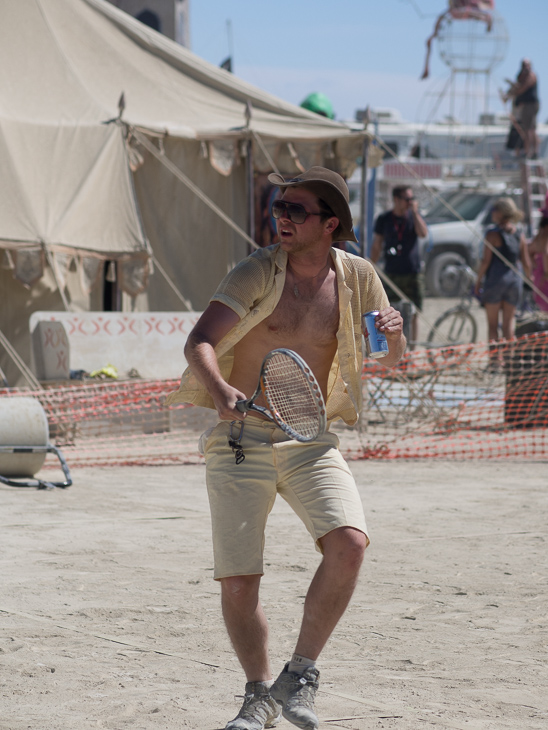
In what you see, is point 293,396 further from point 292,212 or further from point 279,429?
point 292,212

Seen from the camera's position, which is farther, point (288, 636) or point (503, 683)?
point (288, 636)

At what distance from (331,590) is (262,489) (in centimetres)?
41

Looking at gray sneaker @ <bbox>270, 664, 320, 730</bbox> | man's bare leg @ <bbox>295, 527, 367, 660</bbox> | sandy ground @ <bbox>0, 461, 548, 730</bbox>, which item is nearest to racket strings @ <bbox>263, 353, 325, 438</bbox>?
man's bare leg @ <bbox>295, 527, 367, 660</bbox>

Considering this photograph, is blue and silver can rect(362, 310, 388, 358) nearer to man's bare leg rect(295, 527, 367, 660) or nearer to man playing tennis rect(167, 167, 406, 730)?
man playing tennis rect(167, 167, 406, 730)

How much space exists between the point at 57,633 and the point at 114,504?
2912mm

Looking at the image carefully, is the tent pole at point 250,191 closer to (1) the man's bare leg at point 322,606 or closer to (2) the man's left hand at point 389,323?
(2) the man's left hand at point 389,323

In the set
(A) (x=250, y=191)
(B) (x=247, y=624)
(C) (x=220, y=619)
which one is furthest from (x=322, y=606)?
(A) (x=250, y=191)

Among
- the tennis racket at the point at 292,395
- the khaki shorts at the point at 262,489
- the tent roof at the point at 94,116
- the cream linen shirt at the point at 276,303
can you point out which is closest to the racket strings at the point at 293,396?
the tennis racket at the point at 292,395

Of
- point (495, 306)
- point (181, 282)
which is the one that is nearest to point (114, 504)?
point (181, 282)

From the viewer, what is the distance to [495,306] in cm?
1235

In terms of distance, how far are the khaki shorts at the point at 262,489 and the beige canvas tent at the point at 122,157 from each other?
671 cm

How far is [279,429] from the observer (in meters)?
3.74

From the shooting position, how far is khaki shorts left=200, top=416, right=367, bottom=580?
3.57 meters

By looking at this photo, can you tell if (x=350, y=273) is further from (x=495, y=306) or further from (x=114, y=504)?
(x=495, y=306)
